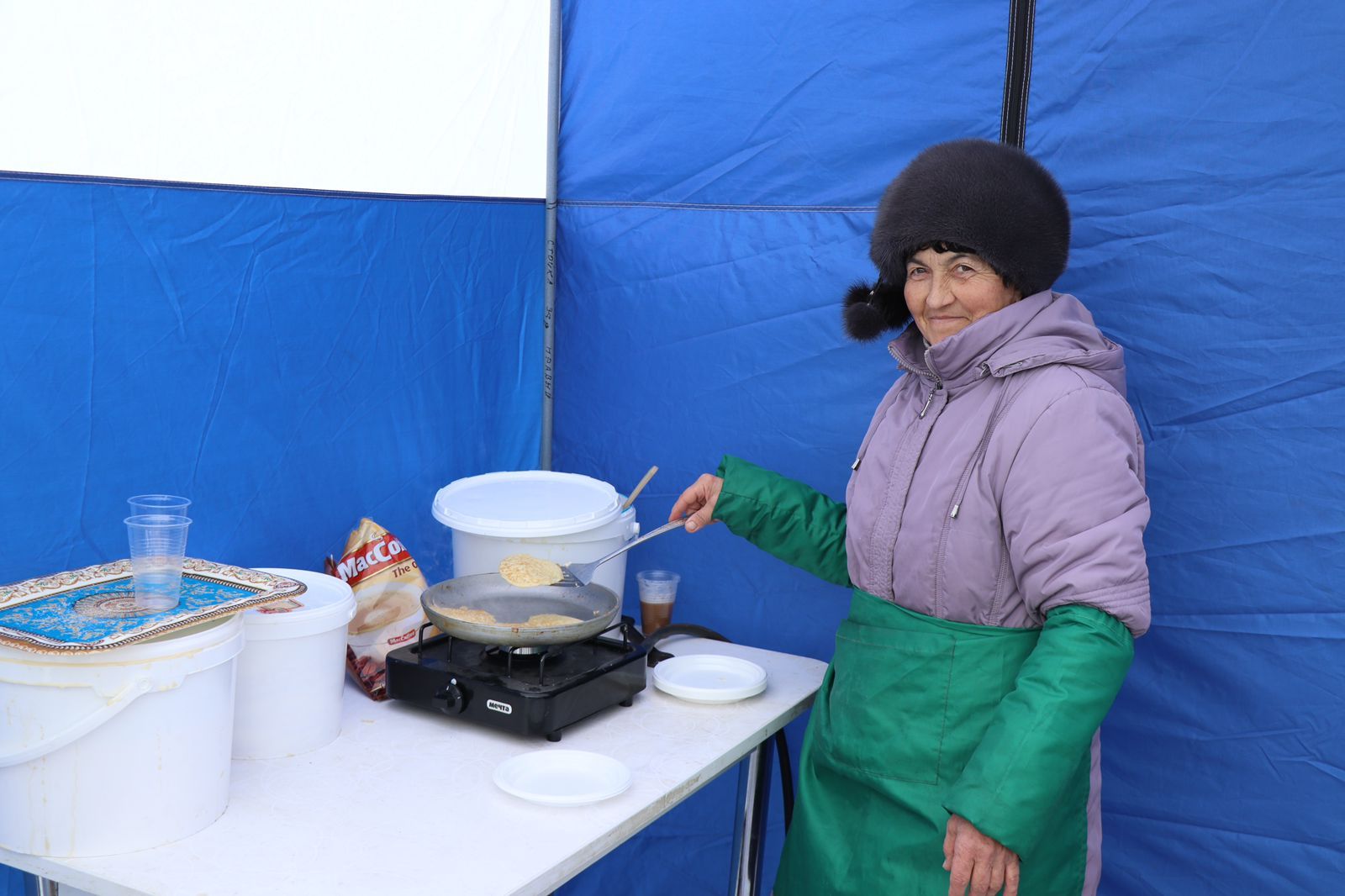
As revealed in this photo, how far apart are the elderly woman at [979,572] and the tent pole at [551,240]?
3.87ft

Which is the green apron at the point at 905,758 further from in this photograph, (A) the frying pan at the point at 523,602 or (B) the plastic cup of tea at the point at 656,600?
(B) the plastic cup of tea at the point at 656,600

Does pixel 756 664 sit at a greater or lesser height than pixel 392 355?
lesser

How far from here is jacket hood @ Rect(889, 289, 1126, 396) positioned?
67.3 inches

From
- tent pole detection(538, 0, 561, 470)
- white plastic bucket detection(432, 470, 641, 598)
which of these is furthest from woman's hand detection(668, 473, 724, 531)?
tent pole detection(538, 0, 561, 470)

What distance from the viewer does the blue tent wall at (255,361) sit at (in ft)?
5.92


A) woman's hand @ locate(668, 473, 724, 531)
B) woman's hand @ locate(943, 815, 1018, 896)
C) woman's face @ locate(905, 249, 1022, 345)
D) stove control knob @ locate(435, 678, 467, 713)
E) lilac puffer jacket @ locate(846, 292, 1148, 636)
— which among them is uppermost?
woman's face @ locate(905, 249, 1022, 345)

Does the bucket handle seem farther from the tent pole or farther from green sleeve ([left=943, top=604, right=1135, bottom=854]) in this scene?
the tent pole

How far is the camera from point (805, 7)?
2445 mm

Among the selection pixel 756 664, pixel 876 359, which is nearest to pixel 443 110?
pixel 876 359

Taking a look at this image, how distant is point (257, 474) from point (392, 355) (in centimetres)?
45

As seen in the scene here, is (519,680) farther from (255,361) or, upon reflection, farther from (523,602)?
(255,361)

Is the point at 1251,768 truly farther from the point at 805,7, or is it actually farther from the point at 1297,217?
the point at 805,7

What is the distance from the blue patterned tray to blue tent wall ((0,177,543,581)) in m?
0.28

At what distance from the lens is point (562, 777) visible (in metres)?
1.72
